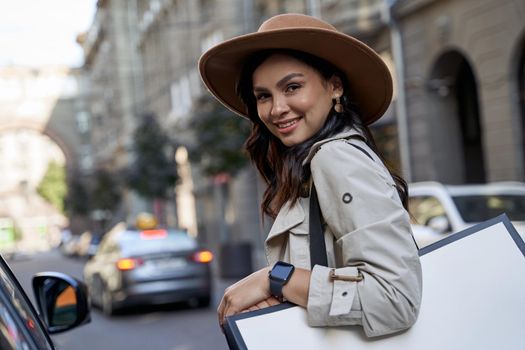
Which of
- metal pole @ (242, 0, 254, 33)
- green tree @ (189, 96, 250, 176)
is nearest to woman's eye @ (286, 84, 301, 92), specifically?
green tree @ (189, 96, 250, 176)

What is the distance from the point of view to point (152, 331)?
1106cm

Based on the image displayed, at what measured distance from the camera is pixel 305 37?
6.72ft

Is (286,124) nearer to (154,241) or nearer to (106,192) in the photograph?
→ (154,241)

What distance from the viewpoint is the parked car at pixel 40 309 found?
185 cm

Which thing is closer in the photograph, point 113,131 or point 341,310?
point 341,310

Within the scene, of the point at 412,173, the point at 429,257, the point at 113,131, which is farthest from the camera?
the point at 113,131

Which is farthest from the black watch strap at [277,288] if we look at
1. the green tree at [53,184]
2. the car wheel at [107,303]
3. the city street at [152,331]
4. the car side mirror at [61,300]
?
the green tree at [53,184]

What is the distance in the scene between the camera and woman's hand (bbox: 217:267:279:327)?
194cm

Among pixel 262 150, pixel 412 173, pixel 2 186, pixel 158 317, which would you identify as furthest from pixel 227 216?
pixel 2 186

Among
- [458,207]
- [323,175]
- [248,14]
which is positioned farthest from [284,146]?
[248,14]

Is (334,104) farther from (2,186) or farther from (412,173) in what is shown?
(2,186)

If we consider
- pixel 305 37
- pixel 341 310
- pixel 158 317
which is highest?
pixel 305 37

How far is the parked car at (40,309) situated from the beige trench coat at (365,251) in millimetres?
678

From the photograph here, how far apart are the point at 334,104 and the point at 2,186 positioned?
311ft
